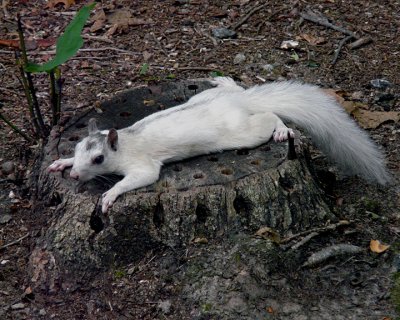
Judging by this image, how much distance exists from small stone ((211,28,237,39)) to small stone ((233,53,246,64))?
37 centimetres

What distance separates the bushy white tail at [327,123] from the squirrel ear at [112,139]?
37.8 inches

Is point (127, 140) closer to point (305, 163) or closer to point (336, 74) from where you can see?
point (305, 163)

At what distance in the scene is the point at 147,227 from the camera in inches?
166

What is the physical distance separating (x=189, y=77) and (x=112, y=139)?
2.21 metres

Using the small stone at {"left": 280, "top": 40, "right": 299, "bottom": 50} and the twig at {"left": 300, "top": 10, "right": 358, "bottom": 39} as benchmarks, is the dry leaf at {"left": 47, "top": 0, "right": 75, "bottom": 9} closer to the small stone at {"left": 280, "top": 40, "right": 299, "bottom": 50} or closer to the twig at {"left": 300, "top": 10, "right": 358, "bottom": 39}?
the small stone at {"left": 280, "top": 40, "right": 299, "bottom": 50}

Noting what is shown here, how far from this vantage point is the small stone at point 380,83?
630cm

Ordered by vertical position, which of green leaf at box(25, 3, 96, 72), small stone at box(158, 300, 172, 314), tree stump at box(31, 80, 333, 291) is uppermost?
green leaf at box(25, 3, 96, 72)

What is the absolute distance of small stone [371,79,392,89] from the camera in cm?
630

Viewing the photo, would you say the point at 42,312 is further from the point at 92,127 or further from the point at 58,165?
the point at 92,127

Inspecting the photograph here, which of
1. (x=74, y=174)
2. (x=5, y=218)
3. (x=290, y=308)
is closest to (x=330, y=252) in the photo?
(x=290, y=308)

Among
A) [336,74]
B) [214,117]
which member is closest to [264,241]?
[214,117]

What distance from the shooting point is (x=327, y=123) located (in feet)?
16.0

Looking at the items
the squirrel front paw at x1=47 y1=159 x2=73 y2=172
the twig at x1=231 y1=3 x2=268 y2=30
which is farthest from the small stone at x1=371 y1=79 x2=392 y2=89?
the squirrel front paw at x1=47 y1=159 x2=73 y2=172

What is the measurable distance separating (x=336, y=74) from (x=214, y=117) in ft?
7.37
